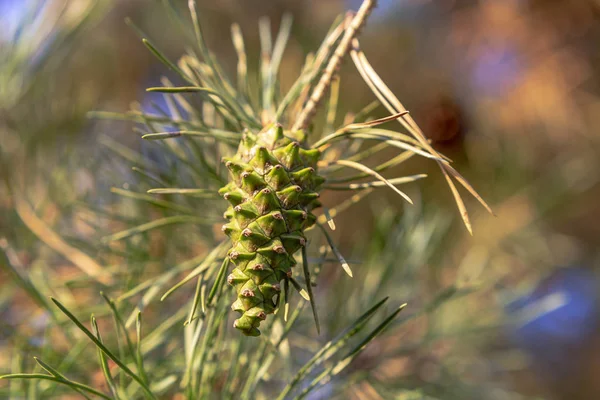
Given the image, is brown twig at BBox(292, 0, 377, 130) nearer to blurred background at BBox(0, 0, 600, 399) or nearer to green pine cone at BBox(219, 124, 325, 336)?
green pine cone at BBox(219, 124, 325, 336)

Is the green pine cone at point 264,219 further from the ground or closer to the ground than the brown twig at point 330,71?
closer to the ground

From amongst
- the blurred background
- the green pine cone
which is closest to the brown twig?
the green pine cone

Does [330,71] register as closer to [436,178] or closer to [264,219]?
[264,219]

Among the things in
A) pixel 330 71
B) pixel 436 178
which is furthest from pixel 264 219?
pixel 436 178

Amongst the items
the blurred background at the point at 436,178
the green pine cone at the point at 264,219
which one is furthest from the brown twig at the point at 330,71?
the blurred background at the point at 436,178

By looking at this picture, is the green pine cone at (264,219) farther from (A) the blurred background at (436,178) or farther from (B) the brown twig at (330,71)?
(A) the blurred background at (436,178)

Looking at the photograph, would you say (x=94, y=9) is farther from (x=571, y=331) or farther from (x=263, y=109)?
(x=571, y=331)
